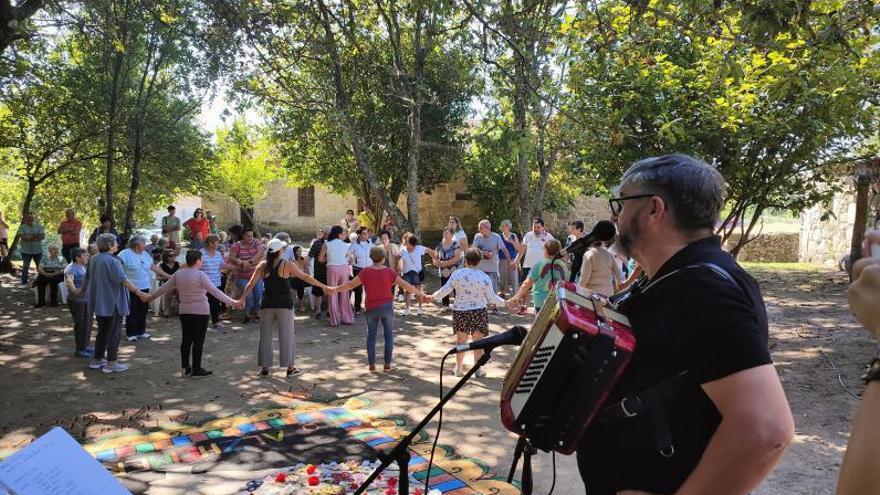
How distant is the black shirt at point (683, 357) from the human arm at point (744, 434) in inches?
1.8

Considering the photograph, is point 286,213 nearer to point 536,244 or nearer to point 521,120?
point 536,244

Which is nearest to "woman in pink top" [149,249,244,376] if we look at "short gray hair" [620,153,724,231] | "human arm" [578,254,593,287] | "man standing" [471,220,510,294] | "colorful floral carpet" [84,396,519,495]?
"colorful floral carpet" [84,396,519,495]

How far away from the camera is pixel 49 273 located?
13.0 m

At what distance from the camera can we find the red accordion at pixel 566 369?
71.2 inches

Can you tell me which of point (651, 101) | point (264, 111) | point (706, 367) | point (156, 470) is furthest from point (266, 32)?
point (264, 111)

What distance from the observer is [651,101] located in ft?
33.8

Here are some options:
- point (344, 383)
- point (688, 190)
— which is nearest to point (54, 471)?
point (688, 190)

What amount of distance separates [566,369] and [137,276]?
959 cm

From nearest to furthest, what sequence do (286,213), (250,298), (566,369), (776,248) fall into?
(566,369) < (250,298) < (776,248) < (286,213)

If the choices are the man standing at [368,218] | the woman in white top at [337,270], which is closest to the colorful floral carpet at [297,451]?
the woman in white top at [337,270]

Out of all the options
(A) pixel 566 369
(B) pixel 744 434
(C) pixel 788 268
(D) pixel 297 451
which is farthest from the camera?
(C) pixel 788 268

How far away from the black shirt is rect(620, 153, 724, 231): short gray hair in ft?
0.38

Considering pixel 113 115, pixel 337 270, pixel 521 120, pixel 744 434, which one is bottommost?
pixel 337 270

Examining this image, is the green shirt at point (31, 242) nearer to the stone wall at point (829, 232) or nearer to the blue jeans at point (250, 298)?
the blue jeans at point (250, 298)
